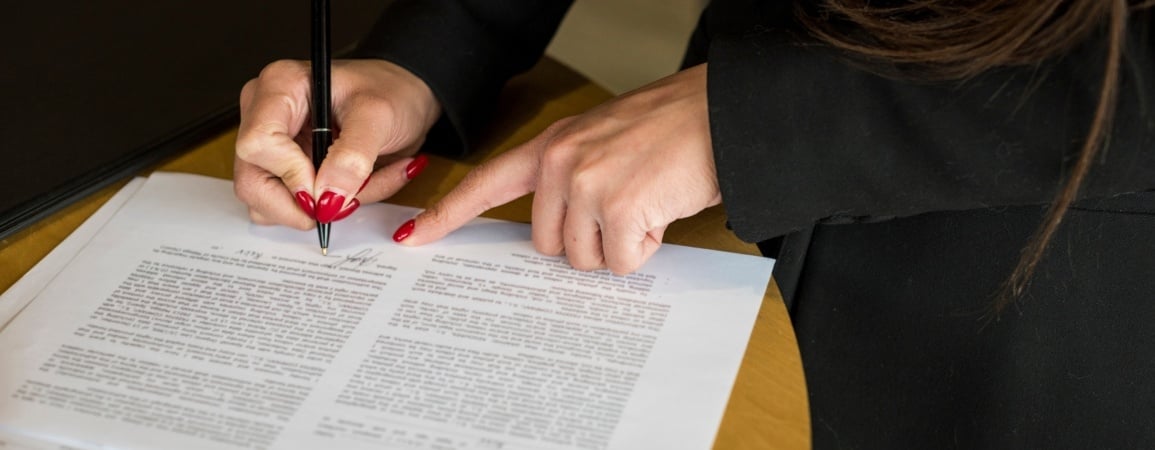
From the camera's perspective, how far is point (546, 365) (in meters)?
0.68

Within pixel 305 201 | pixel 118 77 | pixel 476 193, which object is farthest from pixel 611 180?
pixel 118 77

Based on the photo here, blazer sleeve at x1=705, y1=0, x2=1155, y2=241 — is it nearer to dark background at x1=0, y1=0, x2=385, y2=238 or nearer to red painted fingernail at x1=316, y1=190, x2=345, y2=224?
red painted fingernail at x1=316, y1=190, x2=345, y2=224

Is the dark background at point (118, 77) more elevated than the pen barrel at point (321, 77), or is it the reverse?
the dark background at point (118, 77)

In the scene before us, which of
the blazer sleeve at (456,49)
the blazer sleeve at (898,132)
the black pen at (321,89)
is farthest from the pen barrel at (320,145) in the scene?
the blazer sleeve at (898,132)

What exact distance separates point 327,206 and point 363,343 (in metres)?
0.13

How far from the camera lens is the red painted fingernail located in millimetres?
793

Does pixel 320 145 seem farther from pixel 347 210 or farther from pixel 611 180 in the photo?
pixel 611 180

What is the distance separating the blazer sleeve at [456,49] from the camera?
0.93 meters

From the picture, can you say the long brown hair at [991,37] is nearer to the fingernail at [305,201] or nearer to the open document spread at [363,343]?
the open document spread at [363,343]

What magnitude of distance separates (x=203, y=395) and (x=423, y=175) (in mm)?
314

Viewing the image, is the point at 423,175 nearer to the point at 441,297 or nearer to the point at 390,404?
the point at 441,297

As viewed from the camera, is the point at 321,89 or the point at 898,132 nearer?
the point at 898,132

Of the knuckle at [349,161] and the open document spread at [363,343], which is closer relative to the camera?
the open document spread at [363,343]

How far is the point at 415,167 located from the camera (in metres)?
0.89
